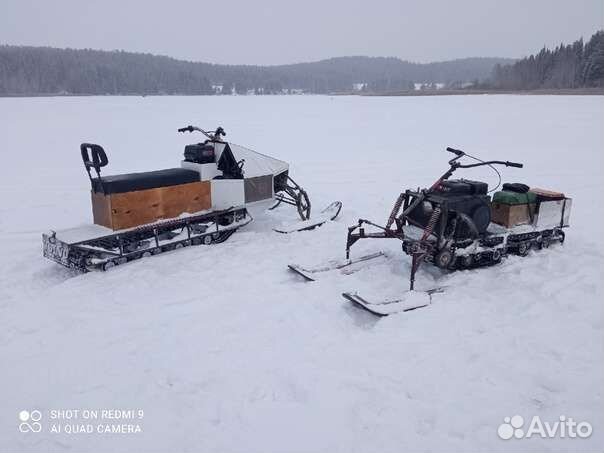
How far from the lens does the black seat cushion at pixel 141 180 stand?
841cm

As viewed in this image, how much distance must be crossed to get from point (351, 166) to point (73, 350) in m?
12.9

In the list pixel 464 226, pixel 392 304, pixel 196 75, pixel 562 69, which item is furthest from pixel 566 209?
pixel 196 75

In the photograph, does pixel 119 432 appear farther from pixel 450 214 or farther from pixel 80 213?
pixel 80 213

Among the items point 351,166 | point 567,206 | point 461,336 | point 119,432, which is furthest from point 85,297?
point 351,166

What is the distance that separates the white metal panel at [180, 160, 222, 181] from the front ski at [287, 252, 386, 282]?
301 centimetres

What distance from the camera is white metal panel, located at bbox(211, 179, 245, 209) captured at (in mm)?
9930

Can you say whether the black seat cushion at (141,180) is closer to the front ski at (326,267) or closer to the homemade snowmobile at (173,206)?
the homemade snowmobile at (173,206)

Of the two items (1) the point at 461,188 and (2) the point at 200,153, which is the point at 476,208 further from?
(2) the point at 200,153

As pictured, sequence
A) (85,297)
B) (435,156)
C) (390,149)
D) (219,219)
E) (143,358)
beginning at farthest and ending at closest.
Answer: (390,149) → (435,156) → (219,219) → (85,297) → (143,358)

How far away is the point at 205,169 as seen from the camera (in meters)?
9.77

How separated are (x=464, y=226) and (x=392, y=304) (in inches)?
78.8

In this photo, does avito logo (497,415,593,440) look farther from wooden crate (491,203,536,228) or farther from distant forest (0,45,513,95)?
distant forest (0,45,513,95)

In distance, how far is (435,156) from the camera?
19.1m

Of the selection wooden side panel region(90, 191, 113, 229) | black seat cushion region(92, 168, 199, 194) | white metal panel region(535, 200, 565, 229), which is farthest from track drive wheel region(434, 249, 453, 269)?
wooden side panel region(90, 191, 113, 229)
